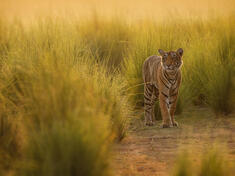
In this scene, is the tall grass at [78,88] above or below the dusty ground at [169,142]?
above

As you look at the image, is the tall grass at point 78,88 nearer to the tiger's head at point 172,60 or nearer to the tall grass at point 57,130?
the tall grass at point 57,130

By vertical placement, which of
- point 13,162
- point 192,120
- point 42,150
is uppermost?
point 42,150

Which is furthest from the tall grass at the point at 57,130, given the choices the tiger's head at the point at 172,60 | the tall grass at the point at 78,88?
the tiger's head at the point at 172,60

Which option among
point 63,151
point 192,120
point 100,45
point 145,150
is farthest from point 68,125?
point 100,45

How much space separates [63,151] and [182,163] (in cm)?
92

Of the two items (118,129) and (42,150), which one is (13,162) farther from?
(118,129)

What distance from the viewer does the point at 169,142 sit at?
543 centimetres

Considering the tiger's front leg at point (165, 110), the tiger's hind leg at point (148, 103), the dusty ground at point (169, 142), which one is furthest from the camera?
the tiger's hind leg at point (148, 103)

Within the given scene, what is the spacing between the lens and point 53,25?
8.12 metres

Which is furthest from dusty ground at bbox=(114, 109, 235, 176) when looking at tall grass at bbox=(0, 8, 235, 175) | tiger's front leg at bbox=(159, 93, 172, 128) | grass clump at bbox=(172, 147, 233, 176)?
grass clump at bbox=(172, 147, 233, 176)

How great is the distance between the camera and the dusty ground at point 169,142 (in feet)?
14.6

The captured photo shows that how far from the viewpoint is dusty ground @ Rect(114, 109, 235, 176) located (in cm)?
445

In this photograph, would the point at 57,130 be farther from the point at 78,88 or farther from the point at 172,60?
the point at 172,60

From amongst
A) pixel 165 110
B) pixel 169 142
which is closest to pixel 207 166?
pixel 169 142
